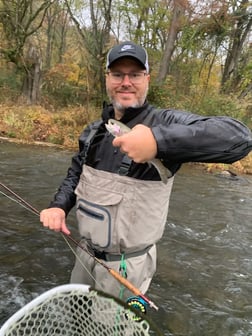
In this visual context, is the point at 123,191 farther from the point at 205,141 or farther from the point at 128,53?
the point at 128,53

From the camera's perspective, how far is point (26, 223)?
18.5ft

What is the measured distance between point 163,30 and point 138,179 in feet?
66.7

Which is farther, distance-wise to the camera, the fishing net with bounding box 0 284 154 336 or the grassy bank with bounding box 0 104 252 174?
the grassy bank with bounding box 0 104 252 174

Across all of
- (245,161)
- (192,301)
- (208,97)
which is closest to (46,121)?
(208,97)

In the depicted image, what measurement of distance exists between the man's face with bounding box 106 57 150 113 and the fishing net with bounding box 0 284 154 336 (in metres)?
1.06

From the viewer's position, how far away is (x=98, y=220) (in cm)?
208

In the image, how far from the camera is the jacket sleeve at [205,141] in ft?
5.23

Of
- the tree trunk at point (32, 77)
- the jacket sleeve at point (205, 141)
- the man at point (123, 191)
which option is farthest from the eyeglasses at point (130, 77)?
the tree trunk at point (32, 77)

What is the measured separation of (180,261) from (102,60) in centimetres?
1344

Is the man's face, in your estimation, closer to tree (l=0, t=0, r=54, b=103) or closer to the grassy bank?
the grassy bank

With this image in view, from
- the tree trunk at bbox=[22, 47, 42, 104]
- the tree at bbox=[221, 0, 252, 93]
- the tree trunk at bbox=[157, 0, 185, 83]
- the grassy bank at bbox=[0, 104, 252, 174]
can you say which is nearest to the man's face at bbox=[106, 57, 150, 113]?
the grassy bank at bbox=[0, 104, 252, 174]

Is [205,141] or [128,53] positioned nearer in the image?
A: [205,141]

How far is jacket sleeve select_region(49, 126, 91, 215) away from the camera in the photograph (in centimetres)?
245

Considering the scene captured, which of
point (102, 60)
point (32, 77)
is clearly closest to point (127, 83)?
point (102, 60)
